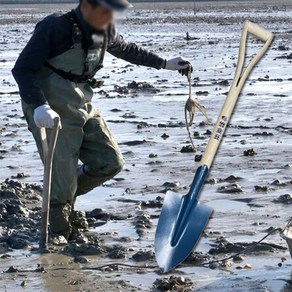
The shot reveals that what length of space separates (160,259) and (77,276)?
49cm

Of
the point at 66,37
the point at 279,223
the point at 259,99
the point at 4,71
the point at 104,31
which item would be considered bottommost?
the point at 4,71

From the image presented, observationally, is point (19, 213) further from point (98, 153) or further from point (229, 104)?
point (229, 104)

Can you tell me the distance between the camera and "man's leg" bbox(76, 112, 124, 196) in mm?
7145

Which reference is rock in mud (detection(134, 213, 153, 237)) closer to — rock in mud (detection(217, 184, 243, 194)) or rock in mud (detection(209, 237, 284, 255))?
rock in mud (detection(209, 237, 284, 255))

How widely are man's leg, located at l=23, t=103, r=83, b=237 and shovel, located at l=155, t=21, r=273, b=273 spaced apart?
2.24 feet

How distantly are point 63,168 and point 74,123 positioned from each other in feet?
0.97

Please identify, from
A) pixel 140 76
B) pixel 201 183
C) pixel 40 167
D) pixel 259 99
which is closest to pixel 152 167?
pixel 40 167

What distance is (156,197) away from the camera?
8.33m

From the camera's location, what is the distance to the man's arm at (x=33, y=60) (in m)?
6.55

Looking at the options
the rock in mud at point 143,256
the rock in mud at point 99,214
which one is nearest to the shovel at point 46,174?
the rock in mud at point 143,256

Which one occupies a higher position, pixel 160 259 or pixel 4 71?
pixel 160 259

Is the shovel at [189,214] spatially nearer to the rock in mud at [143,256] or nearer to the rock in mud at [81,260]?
the rock in mud at [143,256]

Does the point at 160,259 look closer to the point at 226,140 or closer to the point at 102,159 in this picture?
the point at 102,159

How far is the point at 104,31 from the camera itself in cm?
383
